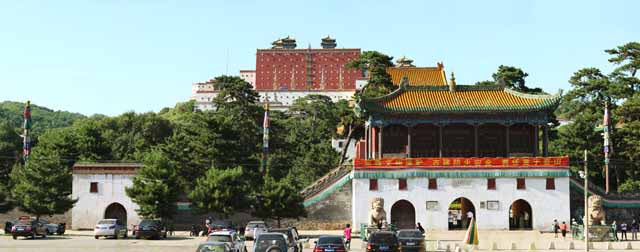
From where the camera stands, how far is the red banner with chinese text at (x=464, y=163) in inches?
2232

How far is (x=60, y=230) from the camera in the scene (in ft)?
168

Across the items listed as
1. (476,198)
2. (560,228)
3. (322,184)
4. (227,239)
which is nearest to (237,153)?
(322,184)

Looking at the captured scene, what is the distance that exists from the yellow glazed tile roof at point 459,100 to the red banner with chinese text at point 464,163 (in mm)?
3902

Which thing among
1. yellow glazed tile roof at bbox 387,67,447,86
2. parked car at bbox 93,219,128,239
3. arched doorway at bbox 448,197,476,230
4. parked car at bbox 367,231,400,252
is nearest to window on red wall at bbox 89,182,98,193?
parked car at bbox 93,219,128,239

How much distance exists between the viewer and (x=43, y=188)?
54875 millimetres

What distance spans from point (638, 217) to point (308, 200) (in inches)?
915

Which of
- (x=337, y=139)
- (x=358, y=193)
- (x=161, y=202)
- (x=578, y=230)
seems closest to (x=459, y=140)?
(x=358, y=193)

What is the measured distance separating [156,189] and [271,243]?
24.3 m

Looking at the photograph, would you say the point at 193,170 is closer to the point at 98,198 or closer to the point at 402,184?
the point at 98,198

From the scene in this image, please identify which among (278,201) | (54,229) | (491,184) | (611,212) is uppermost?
(491,184)

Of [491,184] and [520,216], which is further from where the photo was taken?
[520,216]

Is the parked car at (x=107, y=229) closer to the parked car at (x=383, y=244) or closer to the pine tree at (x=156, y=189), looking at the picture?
the pine tree at (x=156, y=189)

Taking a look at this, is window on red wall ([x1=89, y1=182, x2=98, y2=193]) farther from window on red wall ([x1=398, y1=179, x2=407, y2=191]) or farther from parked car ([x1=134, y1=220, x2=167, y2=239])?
window on red wall ([x1=398, y1=179, x2=407, y2=191])

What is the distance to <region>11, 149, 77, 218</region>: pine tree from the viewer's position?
54.6 m
